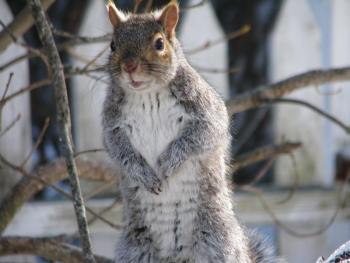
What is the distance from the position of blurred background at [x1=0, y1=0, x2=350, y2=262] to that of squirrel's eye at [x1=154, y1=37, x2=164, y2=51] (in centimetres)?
223

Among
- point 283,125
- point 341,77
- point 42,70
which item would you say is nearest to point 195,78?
point 341,77

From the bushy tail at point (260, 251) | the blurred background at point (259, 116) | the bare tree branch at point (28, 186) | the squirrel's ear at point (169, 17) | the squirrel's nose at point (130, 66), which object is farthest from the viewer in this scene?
the blurred background at point (259, 116)

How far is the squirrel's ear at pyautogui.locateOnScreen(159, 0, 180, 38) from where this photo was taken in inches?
115

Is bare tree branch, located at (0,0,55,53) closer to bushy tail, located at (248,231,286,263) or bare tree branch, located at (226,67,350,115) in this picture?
bare tree branch, located at (226,67,350,115)

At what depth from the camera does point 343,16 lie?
5.53m

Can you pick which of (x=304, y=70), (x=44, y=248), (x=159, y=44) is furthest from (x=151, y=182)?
(x=304, y=70)

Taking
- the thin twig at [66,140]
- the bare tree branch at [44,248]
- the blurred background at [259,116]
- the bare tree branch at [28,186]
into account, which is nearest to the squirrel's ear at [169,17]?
the thin twig at [66,140]

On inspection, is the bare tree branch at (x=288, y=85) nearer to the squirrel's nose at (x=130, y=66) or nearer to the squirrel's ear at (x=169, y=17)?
the squirrel's ear at (x=169, y=17)

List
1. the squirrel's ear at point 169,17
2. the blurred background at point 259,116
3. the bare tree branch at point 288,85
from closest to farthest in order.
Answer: the squirrel's ear at point 169,17
the bare tree branch at point 288,85
the blurred background at point 259,116

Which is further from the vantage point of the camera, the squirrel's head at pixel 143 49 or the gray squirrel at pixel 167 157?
the gray squirrel at pixel 167 157

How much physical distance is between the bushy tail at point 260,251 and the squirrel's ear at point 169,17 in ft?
2.67

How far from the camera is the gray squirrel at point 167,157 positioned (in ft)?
9.68

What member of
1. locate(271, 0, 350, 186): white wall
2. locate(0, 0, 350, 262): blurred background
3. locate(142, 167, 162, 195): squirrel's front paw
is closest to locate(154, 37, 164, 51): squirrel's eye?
locate(142, 167, 162, 195): squirrel's front paw

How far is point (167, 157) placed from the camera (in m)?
2.96
